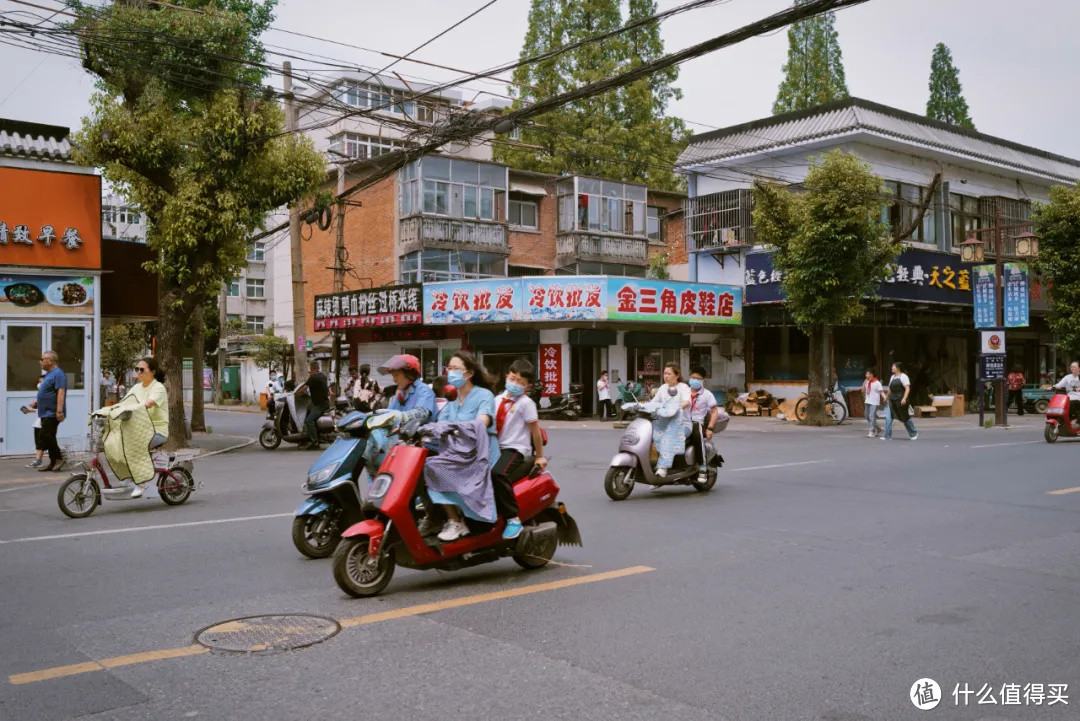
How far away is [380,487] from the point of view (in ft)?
19.9

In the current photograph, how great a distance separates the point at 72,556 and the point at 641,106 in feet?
114

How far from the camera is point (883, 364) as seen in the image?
30891mm

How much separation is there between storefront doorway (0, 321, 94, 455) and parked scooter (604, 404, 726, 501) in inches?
405

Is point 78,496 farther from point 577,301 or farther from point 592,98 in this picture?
point 592,98

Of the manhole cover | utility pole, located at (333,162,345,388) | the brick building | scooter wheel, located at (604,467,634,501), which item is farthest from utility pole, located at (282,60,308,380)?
the manhole cover

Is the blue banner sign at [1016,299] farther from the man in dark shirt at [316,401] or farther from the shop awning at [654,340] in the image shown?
the man in dark shirt at [316,401]

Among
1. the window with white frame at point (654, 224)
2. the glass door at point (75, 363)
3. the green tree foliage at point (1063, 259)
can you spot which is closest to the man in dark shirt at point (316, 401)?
the glass door at point (75, 363)

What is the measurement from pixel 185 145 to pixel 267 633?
1407 centimetres

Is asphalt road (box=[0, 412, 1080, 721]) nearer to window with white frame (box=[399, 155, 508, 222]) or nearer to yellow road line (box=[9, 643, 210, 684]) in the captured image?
yellow road line (box=[9, 643, 210, 684])

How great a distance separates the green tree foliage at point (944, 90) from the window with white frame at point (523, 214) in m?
22.8

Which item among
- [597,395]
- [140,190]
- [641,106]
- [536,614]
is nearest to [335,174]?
[641,106]

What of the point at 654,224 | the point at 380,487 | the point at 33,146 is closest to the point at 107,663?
the point at 380,487

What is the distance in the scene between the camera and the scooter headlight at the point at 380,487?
6.03 m

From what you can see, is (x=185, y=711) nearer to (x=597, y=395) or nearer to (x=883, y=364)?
(x=597, y=395)
